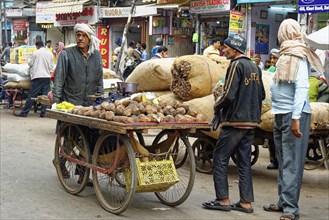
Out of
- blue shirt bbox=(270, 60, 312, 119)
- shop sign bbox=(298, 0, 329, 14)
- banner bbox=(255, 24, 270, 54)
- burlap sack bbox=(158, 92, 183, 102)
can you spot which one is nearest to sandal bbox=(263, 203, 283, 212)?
blue shirt bbox=(270, 60, 312, 119)

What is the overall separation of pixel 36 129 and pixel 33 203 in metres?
6.27

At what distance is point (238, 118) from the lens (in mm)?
5930

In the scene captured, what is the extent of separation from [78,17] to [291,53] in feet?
74.1

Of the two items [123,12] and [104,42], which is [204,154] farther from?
[104,42]

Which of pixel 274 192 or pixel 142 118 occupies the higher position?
pixel 142 118

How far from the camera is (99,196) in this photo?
239 inches

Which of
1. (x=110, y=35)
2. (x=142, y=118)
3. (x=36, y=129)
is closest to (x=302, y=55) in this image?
(x=142, y=118)

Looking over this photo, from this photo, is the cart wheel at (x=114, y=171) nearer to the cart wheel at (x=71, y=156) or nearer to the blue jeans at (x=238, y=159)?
the cart wheel at (x=71, y=156)

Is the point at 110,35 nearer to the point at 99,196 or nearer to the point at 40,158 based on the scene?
the point at 40,158

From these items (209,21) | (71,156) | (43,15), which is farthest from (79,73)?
(43,15)

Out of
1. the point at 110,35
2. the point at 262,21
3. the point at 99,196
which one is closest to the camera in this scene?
the point at 99,196

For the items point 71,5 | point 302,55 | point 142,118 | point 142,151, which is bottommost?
point 142,151

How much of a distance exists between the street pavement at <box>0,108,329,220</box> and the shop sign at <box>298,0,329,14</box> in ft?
16.5

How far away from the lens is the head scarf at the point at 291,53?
5.66 meters
